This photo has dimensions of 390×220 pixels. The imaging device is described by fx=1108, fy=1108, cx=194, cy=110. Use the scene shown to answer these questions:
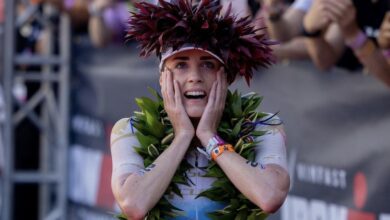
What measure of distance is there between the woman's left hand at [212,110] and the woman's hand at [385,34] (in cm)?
169

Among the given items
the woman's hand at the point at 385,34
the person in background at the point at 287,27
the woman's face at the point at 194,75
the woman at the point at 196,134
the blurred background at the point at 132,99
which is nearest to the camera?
the woman at the point at 196,134

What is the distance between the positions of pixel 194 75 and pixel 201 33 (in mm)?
159

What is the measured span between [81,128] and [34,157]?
3.40 ft

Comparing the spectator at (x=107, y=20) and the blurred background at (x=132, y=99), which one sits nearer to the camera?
the blurred background at (x=132, y=99)

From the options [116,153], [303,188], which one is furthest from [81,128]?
[116,153]

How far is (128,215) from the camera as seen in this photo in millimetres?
4027

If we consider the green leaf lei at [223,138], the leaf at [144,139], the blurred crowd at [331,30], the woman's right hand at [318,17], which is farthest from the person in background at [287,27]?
the leaf at [144,139]

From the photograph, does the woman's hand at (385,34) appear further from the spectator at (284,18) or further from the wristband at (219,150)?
the wristband at (219,150)

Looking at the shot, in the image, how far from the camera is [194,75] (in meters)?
4.12

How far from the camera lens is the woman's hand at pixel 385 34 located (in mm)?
5598

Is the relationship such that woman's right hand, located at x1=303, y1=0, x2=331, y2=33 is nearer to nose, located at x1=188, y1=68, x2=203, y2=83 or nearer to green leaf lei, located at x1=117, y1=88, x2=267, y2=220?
green leaf lei, located at x1=117, y1=88, x2=267, y2=220

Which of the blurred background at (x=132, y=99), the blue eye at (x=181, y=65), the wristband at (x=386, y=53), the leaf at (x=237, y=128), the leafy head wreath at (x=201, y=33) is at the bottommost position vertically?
the blurred background at (x=132, y=99)

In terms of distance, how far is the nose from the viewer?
13.5 ft

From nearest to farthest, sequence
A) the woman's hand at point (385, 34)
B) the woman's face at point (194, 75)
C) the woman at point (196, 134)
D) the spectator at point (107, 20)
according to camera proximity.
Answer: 1. the woman at point (196, 134)
2. the woman's face at point (194, 75)
3. the woman's hand at point (385, 34)
4. the spectator at point (107, 20)
